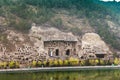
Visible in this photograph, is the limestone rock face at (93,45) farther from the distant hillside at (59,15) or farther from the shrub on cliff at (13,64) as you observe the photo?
the shrub on cliff at (13,64)

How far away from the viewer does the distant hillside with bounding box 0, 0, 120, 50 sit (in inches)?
2936

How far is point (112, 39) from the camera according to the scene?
77.8m

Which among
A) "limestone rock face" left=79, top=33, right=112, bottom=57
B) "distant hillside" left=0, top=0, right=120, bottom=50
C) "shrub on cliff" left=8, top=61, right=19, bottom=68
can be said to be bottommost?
"shrub on cliff" left=8, top=61, right=19, bottom=68

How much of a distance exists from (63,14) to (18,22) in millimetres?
15033

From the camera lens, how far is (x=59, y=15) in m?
83.4

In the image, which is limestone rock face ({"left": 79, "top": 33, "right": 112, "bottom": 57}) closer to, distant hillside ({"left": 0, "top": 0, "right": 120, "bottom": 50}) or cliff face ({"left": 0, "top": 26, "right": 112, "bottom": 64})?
cliff face ({"left": 0, "top": 26, "right": 112, "bottom": 64})

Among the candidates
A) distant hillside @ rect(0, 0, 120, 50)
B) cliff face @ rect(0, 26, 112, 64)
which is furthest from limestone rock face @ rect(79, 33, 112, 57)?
distant hillside @ rect(0, 0, 120, 50)

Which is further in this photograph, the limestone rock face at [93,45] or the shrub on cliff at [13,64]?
the limestone rock face at [93,45]

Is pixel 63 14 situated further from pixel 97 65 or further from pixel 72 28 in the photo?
pixel 97 65

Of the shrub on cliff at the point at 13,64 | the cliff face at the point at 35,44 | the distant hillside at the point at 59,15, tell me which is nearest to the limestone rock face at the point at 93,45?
the cliff face at the point at 35,44

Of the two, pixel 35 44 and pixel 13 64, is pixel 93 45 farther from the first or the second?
pixel 13 64

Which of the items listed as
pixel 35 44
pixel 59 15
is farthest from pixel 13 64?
pixel 59 15

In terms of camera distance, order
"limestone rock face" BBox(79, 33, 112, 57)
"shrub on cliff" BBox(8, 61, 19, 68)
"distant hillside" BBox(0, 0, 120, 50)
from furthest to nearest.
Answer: "distant hillside" BBox(0, 0, 120, 50), "limestone rock face" BBox(79, 33, 112, 57), "shrub on cliff" BBox(8, 61, 19, 68)

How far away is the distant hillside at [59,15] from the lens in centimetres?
7456
